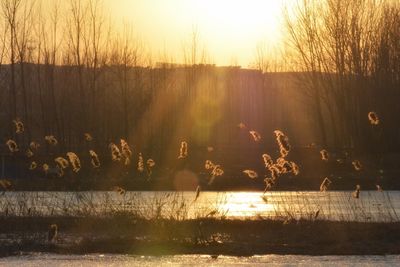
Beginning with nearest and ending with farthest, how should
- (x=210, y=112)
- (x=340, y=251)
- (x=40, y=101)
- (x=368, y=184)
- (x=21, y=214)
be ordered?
(x=340, y=251), (x=21, y=214), (x=368, y=184), (x=40, y=101), (x=210, y=112)

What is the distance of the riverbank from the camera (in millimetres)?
11633

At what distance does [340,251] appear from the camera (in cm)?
1143

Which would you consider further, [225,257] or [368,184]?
[368,184]

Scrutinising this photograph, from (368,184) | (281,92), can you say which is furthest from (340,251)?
(281,92)

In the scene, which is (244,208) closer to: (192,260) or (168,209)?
(168,209)

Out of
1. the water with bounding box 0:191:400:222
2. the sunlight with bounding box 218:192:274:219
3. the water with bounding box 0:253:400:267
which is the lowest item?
the sunlight with bounding box 218:192:274:219

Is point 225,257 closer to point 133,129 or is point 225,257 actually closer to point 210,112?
point 133,129

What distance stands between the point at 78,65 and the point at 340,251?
38520mm

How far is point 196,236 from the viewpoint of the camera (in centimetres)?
1244

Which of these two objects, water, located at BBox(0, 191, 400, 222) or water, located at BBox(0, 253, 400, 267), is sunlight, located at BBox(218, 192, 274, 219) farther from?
water, located at BBox(0, 253, 400, 267)

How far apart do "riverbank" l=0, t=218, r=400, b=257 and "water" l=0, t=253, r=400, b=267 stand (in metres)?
0.44

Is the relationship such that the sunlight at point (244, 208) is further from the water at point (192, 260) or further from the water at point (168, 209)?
the water at point (192, 260)

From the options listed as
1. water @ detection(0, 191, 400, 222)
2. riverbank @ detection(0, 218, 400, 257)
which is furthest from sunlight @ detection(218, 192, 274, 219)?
riverbank @ detection(0, 218, 400, 257)

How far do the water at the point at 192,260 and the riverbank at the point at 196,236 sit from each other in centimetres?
44
